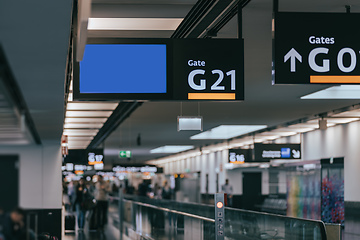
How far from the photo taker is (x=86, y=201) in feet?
70.8

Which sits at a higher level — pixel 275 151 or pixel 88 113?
pixel 88 113

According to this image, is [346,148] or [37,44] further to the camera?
[346,148]

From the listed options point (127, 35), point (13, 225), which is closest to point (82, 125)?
point (127, 35)

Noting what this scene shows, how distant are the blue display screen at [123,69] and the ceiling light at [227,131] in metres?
17.0

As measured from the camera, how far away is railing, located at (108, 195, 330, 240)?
10031 millimetres

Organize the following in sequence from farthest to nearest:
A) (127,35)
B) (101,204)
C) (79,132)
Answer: (79,132) < (101,204) < (127,35)

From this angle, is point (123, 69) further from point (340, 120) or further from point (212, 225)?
point (340, 120)

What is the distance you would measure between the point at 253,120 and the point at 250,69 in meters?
9.67

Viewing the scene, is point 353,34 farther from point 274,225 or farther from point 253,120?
point 253,120

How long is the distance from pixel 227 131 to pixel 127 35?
1734cm

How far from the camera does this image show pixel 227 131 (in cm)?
2620

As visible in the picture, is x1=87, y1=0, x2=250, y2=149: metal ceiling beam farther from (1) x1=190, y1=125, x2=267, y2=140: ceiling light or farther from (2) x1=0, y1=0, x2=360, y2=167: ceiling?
(1) x1=190, y1=125, x2=267, y2=140: ceiling light

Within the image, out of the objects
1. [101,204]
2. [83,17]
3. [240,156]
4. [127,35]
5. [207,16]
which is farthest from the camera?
[240,156]

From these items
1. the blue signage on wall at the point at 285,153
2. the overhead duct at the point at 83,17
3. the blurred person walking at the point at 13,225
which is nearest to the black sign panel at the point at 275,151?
the blue signage on wall at the point at 285,153
